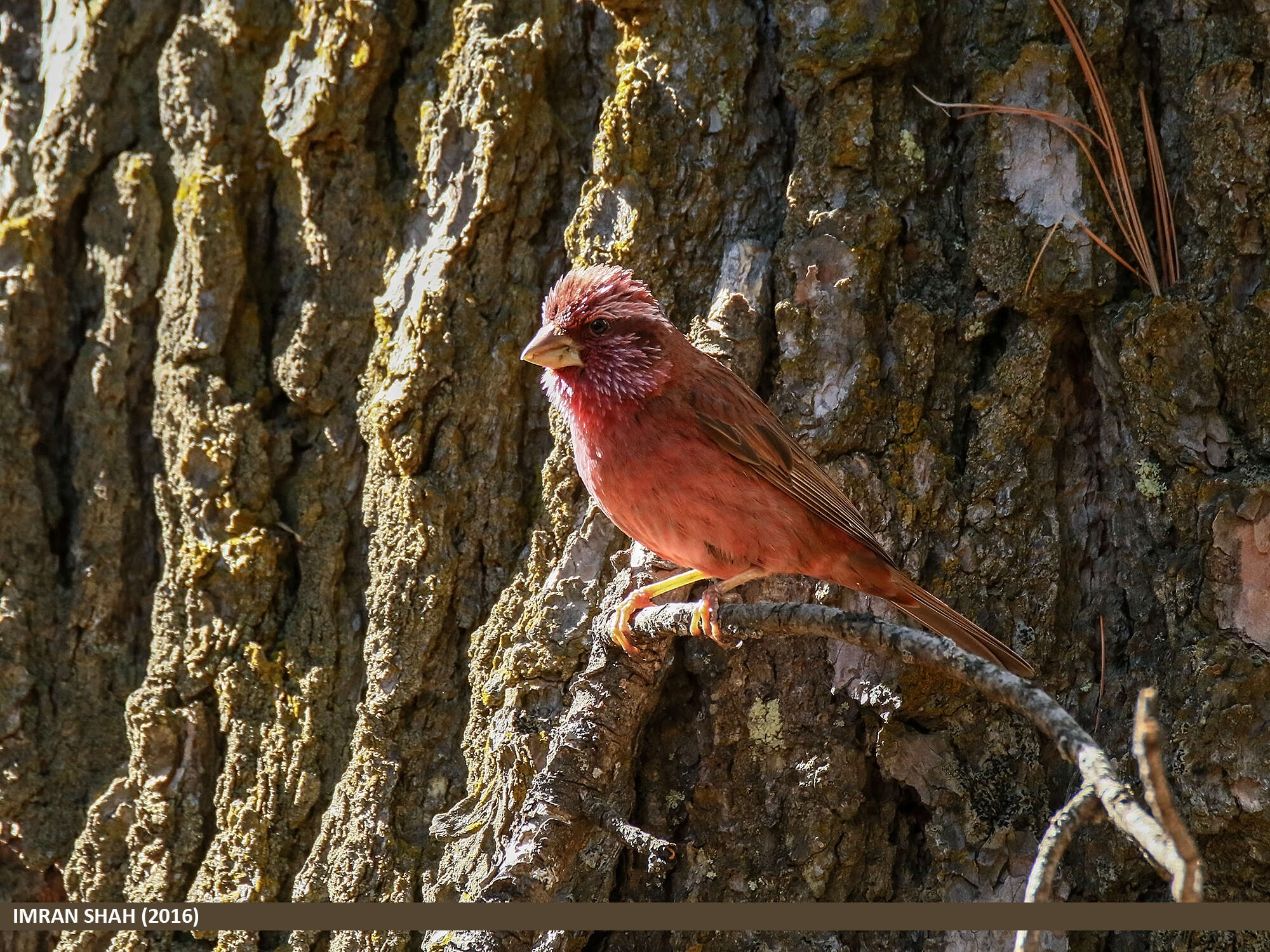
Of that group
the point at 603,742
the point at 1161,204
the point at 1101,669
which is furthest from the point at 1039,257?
the point at 603,742

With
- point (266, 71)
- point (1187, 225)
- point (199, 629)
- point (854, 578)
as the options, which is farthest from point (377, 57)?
point (1187, 225)

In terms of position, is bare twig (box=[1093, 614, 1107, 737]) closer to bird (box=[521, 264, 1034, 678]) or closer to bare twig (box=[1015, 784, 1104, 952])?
bird (box=[521, 264, 1034, 678])

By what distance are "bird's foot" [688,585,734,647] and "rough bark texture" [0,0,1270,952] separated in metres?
0.22

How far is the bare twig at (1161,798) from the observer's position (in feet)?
6.51

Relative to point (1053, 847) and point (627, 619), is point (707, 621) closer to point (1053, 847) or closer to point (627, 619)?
point (627, 619)

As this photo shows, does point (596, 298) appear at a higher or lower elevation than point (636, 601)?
higher

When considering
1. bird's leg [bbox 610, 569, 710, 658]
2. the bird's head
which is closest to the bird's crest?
the bird's head

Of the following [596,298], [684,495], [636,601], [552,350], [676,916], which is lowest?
[676,916]

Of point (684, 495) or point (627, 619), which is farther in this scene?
point (684, 495)

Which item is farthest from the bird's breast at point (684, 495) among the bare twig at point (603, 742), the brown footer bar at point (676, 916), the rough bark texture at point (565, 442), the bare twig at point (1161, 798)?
the bare twig at point (1161, 798)

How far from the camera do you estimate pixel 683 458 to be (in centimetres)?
414

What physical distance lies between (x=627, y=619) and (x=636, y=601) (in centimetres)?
13

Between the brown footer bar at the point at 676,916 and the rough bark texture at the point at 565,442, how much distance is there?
0.46ft

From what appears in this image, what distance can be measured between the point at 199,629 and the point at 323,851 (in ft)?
3.23
